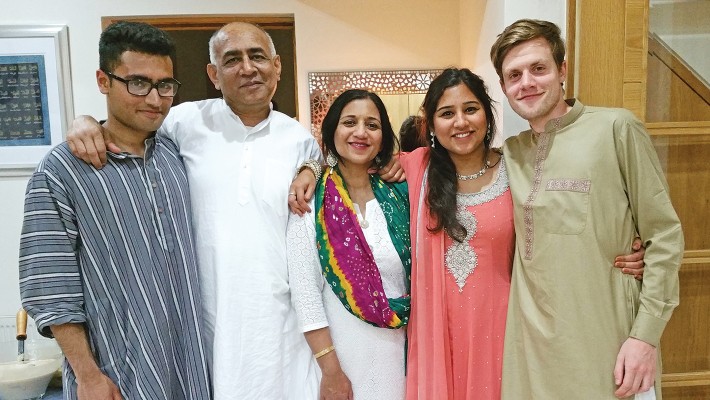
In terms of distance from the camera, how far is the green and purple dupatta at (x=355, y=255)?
1410 millimetres

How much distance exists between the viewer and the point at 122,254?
127cm

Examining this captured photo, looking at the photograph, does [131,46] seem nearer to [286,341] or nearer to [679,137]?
[286,341]

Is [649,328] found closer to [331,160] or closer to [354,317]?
[354,317]

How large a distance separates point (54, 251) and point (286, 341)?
661 millimetres

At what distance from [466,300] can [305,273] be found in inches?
17.9

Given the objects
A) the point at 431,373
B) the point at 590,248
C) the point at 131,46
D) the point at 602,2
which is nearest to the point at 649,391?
the point at 590,248

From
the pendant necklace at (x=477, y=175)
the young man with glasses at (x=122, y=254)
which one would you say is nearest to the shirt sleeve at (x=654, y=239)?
the pendant necklace at (x=477, y=175)

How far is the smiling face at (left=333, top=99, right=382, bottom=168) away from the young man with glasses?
1.57ft

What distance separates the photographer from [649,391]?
1202 mm

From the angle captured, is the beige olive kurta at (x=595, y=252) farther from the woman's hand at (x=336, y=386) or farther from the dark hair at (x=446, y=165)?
the woman's hand at (x=336, y=386)

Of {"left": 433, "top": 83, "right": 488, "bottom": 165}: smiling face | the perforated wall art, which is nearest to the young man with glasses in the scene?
{"left": 433, "top": 83, "right": 488, "bottom": 165}: smiling face

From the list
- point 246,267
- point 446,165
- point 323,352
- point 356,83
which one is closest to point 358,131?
point 446,165

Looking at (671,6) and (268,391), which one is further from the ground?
(671,6)

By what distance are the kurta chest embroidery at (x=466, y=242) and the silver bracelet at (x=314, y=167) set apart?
42 centimetres
